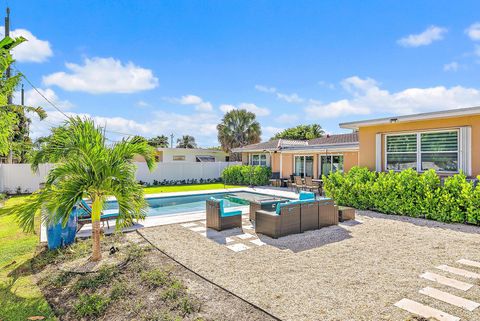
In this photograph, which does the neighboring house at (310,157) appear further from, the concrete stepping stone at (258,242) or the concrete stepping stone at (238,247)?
the concrete stepping stone at (238,247)

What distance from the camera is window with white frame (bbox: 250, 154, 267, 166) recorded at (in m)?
27.0

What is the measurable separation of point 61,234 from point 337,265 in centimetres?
704

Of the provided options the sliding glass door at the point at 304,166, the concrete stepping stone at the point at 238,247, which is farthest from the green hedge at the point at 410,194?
the sliding glass door at the point at 304,166

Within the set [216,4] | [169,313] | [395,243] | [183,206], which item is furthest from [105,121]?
[216,4]

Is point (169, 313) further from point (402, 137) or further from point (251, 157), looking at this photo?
point (251, 157)

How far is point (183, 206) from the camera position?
15.6m

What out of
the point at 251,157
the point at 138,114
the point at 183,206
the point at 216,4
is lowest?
the point at 183,206

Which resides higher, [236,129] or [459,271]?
[236,129]

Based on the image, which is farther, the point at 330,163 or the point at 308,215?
the point at 330,163

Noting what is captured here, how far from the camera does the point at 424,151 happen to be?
11.8 m

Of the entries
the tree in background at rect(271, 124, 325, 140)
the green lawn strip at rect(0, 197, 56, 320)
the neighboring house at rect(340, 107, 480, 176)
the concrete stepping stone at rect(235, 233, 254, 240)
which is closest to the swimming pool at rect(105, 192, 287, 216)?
the neighboring house at rect(340, 107, 480, 176)

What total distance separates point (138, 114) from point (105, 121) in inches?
1186

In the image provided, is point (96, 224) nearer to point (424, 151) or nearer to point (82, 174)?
point (82, 174)

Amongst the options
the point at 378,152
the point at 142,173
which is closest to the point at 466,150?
the point at 378,152
